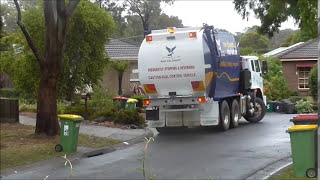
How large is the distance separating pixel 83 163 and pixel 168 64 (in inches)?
215

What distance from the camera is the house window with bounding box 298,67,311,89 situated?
4019cm

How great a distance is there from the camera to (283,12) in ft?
39.4

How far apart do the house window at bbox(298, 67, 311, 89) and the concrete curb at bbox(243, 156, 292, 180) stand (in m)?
28.9

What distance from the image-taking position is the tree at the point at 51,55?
49.8 feet

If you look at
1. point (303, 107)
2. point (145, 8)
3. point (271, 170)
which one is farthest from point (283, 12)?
point (145, 8)

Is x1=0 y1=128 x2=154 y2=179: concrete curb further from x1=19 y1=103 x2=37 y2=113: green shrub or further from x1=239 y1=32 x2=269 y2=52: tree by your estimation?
x1=239 y1=32 x2=269 y2=52: tree

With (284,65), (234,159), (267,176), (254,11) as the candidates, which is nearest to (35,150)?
(234,159)

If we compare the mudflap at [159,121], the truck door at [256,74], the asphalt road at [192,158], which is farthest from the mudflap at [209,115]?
the truck door at [256,74]

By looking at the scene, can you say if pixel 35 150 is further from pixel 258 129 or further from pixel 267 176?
pixel 258 129

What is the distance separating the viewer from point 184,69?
1706 cm

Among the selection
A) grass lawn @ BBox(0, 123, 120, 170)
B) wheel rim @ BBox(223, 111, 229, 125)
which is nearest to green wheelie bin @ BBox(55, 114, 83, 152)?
grass lawn @ BBox(0, 123, 120, 170)

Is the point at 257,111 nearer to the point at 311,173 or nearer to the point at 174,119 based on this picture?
the point at 174,119

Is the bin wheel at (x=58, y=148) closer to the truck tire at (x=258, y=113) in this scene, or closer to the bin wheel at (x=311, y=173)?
the bin wheel at (x=311, y=173)

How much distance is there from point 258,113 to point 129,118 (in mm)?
5444
